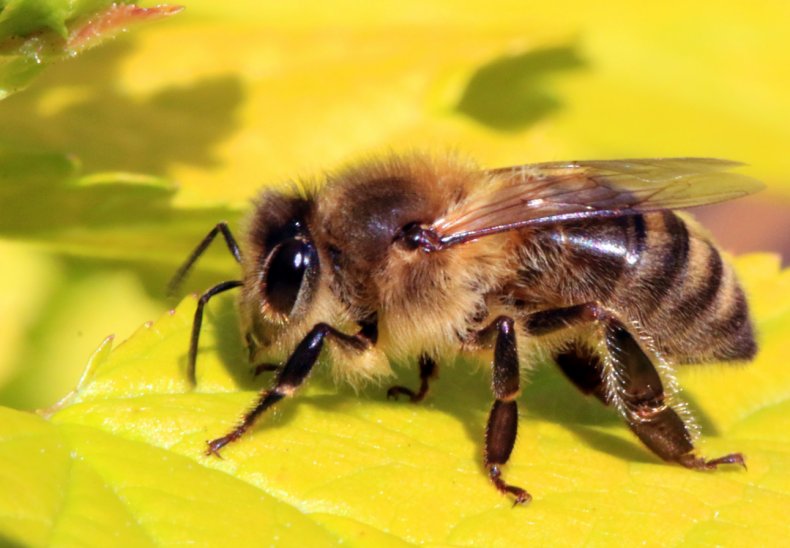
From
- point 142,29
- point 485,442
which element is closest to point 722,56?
point 142,29

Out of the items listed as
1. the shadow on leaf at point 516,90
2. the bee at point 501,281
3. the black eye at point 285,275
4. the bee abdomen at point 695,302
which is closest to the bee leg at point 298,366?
the bee at point 501,281

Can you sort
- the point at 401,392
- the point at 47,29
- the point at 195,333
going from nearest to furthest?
the point at 47,29 → the point at 195,333 → the point at 401,392

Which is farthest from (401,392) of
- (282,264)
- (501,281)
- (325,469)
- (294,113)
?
(294,113)

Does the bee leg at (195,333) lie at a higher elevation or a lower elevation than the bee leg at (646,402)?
higher

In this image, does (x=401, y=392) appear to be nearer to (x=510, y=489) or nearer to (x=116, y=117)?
(x=510, y=489)

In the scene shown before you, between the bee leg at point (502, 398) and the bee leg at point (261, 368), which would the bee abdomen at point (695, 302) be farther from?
the bee leg at point (261, 368)

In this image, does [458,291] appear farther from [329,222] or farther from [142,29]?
[142,29]

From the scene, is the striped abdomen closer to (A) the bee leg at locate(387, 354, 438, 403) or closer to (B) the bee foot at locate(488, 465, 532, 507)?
(A) the bee leg at locate(387, 354, 438, 403)
